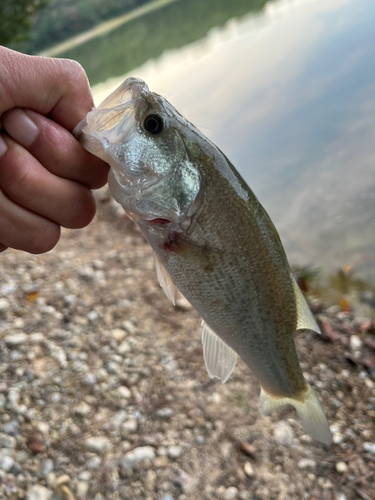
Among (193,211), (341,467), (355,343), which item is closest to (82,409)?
(341,467)

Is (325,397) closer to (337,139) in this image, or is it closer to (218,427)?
(218,427)

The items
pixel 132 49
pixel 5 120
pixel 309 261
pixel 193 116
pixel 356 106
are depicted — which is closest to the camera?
pixel 5 120

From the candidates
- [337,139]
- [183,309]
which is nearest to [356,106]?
[337,139]

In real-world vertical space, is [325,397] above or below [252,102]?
below

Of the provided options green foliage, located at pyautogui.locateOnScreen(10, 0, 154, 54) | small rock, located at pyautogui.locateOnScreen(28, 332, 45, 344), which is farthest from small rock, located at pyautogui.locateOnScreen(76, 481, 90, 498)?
green foliage, located at pyautogui.locateOnScreen(10, 0, 154, 54)

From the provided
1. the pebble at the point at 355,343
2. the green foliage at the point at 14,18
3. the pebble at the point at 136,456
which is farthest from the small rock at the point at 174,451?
the green foliage at the point at 14,18

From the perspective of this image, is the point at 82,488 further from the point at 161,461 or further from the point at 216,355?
the point at 216,355

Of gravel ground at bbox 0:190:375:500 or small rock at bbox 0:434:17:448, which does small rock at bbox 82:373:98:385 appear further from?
small rock at bbox 0:434:17:448
